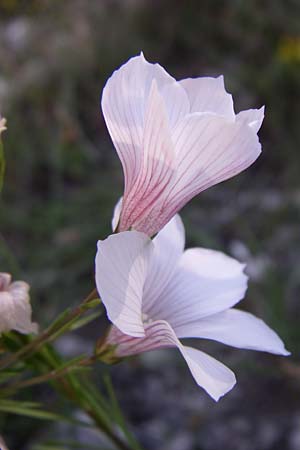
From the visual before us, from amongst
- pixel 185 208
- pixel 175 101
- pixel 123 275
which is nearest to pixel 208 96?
pixel 175 101

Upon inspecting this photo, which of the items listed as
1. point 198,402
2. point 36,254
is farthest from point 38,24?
point 198,402

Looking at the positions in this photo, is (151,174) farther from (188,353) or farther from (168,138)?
(188,353)

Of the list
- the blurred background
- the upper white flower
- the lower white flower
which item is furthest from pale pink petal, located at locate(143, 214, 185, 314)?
the blurred background

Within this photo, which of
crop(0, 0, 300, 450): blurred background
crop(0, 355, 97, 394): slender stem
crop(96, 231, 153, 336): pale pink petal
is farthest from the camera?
crop(0, 0, 300, 450): blurred background

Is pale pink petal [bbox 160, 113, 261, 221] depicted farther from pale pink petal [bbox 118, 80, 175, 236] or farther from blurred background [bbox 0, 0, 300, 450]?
blurred background [bbox 0, 0, 300, 450]

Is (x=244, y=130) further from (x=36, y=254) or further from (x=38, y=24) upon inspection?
(x=38, y=24)

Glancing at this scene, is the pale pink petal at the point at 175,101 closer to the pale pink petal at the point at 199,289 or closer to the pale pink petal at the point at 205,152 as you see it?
the pale pink petal at the point at 205,152

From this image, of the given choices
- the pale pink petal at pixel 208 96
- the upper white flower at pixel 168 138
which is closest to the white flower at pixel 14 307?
the upper white flower at pixel 168 138
